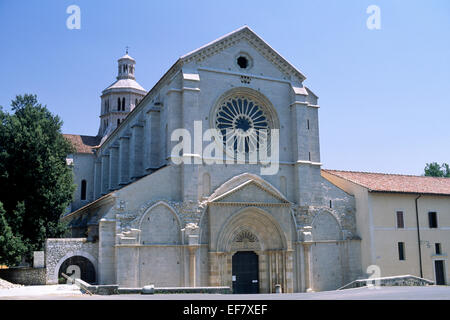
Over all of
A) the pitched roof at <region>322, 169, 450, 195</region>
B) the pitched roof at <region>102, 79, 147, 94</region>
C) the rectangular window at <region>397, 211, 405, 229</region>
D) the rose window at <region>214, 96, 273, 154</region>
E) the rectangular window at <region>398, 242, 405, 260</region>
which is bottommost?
the rectangular window at <region>398, 242, 405, 260</region>

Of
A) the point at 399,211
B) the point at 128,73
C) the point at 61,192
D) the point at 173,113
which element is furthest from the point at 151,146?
the point at 128,73

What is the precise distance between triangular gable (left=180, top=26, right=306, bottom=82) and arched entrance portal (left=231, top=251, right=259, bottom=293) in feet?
44.8

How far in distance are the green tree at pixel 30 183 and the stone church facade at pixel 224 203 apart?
2940mm

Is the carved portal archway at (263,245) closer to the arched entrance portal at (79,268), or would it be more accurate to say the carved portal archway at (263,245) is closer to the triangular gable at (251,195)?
the triangular gable at (251,195)

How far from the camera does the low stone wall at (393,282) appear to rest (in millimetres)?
29406

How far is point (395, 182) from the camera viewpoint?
1457 inches

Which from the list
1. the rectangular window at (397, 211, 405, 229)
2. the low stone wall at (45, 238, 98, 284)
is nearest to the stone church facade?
the low stone wall at (45, 238, 98, 284)

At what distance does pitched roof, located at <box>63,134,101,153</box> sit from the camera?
5319cm

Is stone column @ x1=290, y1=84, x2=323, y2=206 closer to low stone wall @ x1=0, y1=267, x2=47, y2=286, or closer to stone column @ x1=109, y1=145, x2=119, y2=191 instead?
stone column @ x1=109, y1=145, x2=119, y2=191

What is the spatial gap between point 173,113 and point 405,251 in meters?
19.9

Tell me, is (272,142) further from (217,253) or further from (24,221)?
(24,221)

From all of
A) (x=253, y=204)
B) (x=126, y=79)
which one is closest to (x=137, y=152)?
(x=253, y=204)

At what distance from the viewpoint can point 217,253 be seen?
28.7 meters

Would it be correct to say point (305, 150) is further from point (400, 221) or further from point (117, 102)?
point (117, 102)
